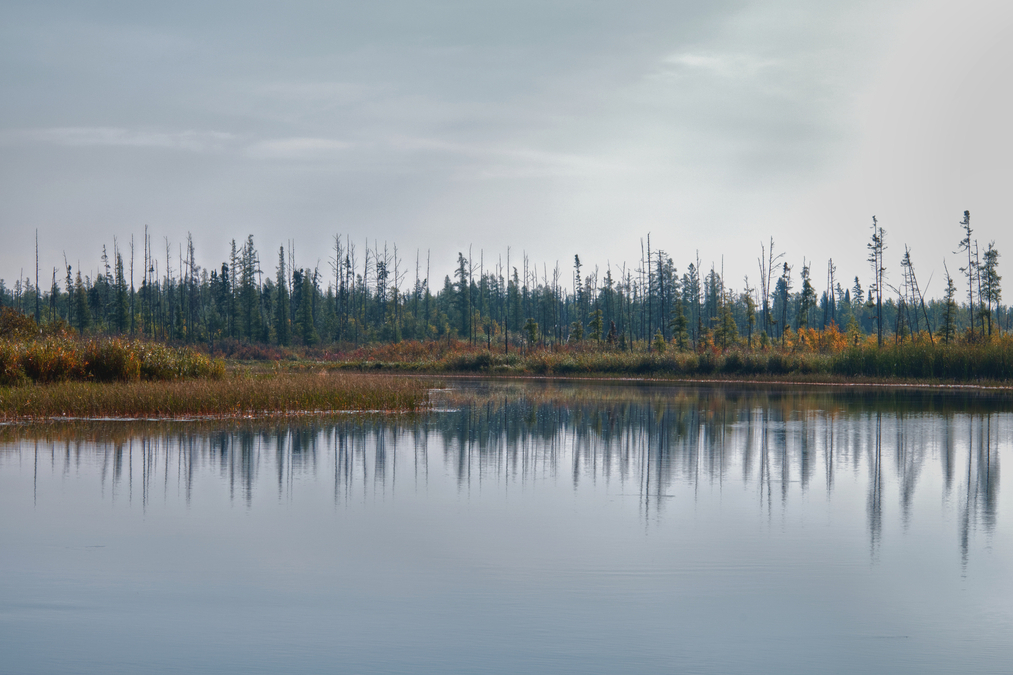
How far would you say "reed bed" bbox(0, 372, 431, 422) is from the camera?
22.7m

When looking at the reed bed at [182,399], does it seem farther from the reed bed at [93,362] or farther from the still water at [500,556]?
the still water at [500,556]

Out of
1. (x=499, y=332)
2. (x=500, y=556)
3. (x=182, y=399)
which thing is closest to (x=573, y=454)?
(x=500, y=556)

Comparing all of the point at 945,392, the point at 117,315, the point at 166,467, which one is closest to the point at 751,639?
the point at 166,467

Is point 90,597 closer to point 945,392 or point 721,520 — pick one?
point 721,520

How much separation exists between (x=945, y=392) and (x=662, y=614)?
36.7 meters

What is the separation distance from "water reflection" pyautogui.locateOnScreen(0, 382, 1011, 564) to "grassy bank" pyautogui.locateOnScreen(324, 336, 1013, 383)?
1960 cm

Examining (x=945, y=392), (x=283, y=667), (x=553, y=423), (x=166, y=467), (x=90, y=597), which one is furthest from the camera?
(x=945, y=392)

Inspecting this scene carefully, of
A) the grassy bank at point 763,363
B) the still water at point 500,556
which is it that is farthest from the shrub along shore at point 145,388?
the grassy bank at point 763,363

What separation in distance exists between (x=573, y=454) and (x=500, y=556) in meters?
8.23

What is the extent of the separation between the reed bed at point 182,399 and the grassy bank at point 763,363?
28.7 meters

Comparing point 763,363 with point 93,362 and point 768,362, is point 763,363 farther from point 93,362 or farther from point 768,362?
point 93,362

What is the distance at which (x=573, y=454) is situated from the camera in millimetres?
17125

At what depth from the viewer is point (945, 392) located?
38.7m

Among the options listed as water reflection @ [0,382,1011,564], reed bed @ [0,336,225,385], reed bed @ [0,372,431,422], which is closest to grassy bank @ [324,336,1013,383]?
water reflection @ [0,382,1011,564]
